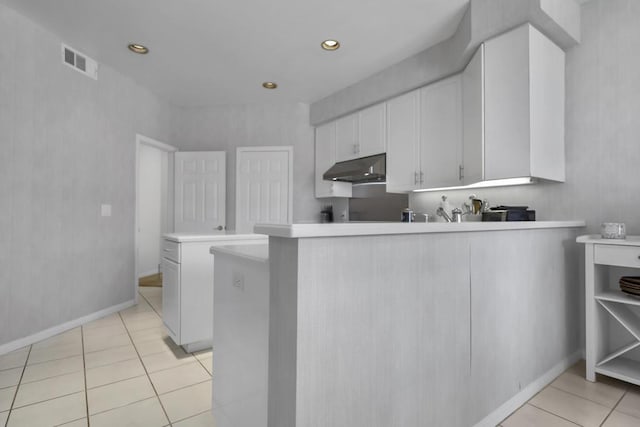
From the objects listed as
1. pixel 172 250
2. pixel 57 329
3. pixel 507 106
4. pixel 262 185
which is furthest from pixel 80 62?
pixel 507 106

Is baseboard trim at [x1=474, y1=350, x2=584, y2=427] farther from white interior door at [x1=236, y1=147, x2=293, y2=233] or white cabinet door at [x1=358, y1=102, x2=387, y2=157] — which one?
white interior door at [x1=236, y1=147, x2=293, y2=233]

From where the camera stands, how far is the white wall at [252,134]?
4.68 metres

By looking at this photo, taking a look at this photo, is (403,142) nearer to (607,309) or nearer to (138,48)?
(607,309)

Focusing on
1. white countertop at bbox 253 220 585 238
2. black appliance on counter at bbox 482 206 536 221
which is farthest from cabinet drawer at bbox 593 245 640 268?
white countertop at bbox 253 220 585 238

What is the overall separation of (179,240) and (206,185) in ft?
7.92

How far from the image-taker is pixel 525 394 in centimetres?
171

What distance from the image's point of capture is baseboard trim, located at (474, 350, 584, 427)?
1.48 m

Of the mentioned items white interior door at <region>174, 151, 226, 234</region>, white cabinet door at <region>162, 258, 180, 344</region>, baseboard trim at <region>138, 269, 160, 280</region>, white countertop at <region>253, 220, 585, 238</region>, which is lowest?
baseboard trim at <region>138, 269, 160, 280</region>

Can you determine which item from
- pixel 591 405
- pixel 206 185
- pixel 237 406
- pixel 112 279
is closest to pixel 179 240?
pixel 237 406

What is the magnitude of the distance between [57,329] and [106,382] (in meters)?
1.34

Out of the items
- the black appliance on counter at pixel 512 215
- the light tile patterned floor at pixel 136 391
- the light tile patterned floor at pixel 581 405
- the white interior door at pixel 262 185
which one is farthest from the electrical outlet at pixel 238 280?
the white interior door at pixel 262 185

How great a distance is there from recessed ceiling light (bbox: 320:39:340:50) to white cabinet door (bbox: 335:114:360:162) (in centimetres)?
104

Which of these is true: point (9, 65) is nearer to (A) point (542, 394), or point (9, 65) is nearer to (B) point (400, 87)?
(B) point (400, 87)

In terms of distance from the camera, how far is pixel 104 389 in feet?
6.20
